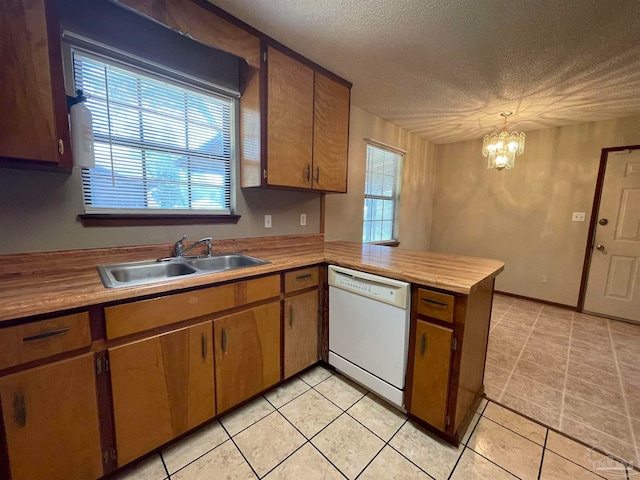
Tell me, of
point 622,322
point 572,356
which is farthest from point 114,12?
point 622,322

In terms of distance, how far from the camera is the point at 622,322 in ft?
9.82

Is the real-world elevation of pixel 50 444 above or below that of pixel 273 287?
below

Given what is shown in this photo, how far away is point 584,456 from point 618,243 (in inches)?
112

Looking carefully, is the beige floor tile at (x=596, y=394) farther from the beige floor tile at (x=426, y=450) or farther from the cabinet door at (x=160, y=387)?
the cabinet door at (x=160, y=387)

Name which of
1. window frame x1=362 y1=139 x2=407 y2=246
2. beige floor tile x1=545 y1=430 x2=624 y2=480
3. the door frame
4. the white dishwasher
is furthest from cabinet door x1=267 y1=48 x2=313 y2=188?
the door frame

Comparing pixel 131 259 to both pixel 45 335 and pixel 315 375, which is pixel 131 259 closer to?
pixel 45 335

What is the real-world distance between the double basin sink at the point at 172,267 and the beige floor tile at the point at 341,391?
0.99 m

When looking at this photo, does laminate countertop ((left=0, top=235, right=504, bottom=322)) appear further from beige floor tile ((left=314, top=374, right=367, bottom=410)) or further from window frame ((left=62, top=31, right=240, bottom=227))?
beige floor tile ((left=314, top=374, right=367, bottom=410))

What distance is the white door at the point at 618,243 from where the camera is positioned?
9.48 ft

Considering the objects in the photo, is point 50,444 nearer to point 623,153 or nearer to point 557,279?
point 557,279

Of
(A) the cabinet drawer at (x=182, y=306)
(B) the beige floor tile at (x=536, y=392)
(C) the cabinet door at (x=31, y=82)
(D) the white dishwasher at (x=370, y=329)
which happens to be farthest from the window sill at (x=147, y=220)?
(B) the beige floor tile at (x=536, y=392)

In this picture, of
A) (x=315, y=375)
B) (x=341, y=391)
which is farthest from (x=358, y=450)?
(x=315, y=375)

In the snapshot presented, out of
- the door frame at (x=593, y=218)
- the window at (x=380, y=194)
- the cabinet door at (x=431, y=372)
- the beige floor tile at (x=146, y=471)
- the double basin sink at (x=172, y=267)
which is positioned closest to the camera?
the beige floor tile at (x=146, y=471)

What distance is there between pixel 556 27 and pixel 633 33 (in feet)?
1.51
